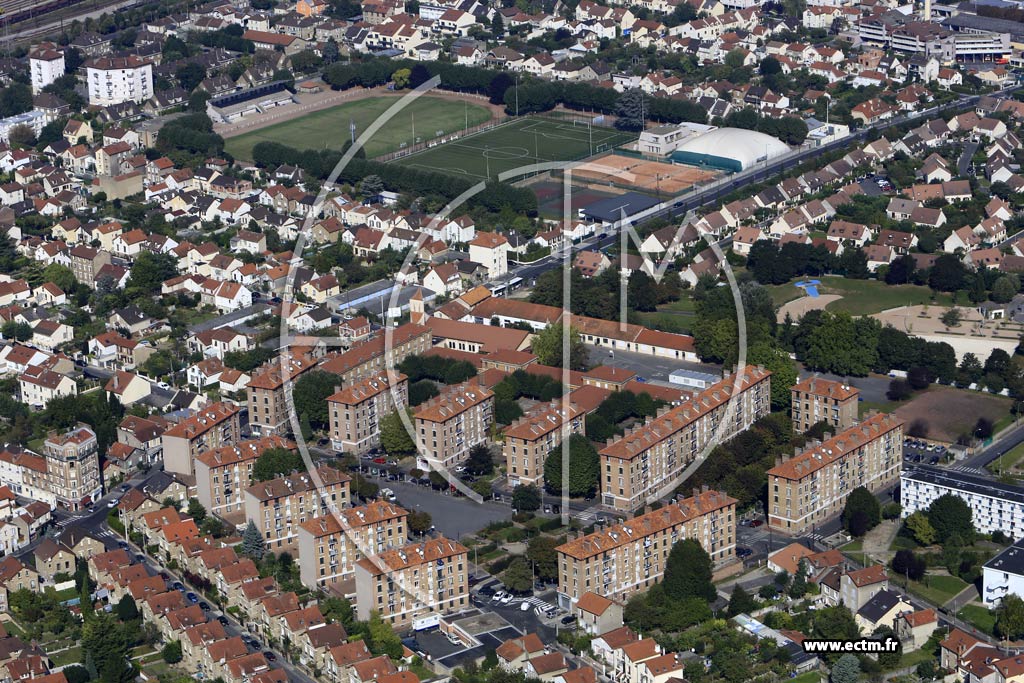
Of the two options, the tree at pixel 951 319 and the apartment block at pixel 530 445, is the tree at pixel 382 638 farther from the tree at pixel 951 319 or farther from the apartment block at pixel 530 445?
the tree at pixel 951 319

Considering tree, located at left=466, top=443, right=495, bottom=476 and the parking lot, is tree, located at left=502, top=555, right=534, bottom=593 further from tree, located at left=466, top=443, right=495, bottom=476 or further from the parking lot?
the parking lot

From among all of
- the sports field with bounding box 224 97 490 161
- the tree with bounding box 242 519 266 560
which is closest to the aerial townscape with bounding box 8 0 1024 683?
the tree with bounding box 242 519 266 560

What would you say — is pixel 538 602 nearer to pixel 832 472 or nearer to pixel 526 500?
pixel 526 500

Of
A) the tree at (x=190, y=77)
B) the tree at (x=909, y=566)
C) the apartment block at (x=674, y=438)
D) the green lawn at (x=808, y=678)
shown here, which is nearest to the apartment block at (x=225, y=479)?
the apartment block at (x=674, y=438)

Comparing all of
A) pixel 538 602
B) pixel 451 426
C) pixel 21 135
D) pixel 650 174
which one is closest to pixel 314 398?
pixel 451 426

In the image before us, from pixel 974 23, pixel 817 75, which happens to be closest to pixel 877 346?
pixel 817 75

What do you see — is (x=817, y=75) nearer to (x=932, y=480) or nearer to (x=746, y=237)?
(x=746, y=237)
